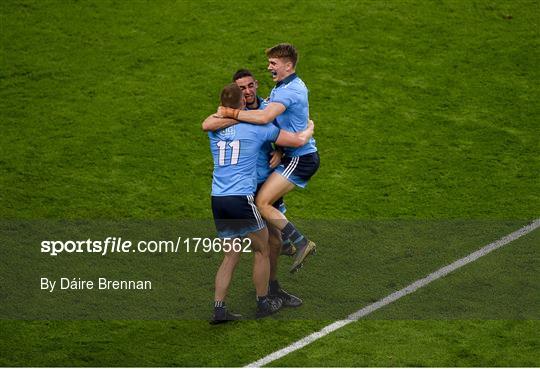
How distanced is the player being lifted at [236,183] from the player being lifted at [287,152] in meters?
0.21

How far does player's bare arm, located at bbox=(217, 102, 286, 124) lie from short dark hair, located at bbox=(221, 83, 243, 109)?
0.04 metres

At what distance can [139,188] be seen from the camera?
12.5 m

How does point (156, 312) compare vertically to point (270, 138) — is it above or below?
below

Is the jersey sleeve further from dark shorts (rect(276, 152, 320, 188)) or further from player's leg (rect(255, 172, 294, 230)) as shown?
player's leg (rect(255, 172, 294, 230))

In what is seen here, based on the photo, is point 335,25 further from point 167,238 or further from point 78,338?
point 78,338

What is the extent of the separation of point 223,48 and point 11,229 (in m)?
4.98

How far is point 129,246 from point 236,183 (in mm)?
2184

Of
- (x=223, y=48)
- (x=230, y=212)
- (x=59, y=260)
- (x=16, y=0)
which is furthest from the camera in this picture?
(x=16, y=0)

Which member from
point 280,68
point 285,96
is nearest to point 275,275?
point 285,96

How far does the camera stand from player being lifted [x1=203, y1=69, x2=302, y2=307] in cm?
982

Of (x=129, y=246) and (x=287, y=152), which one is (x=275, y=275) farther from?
(x=129, y=246)

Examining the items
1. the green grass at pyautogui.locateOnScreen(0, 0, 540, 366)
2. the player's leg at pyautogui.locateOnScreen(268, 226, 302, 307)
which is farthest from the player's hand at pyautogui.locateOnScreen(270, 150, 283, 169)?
the green grass at pyautogui.locateOnScreen(0, 0, 540, 366)

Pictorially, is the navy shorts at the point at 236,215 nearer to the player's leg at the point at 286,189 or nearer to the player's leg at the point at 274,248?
the player's leg at the point at 286,189

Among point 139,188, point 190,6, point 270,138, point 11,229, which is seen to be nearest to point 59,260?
point 11,229
